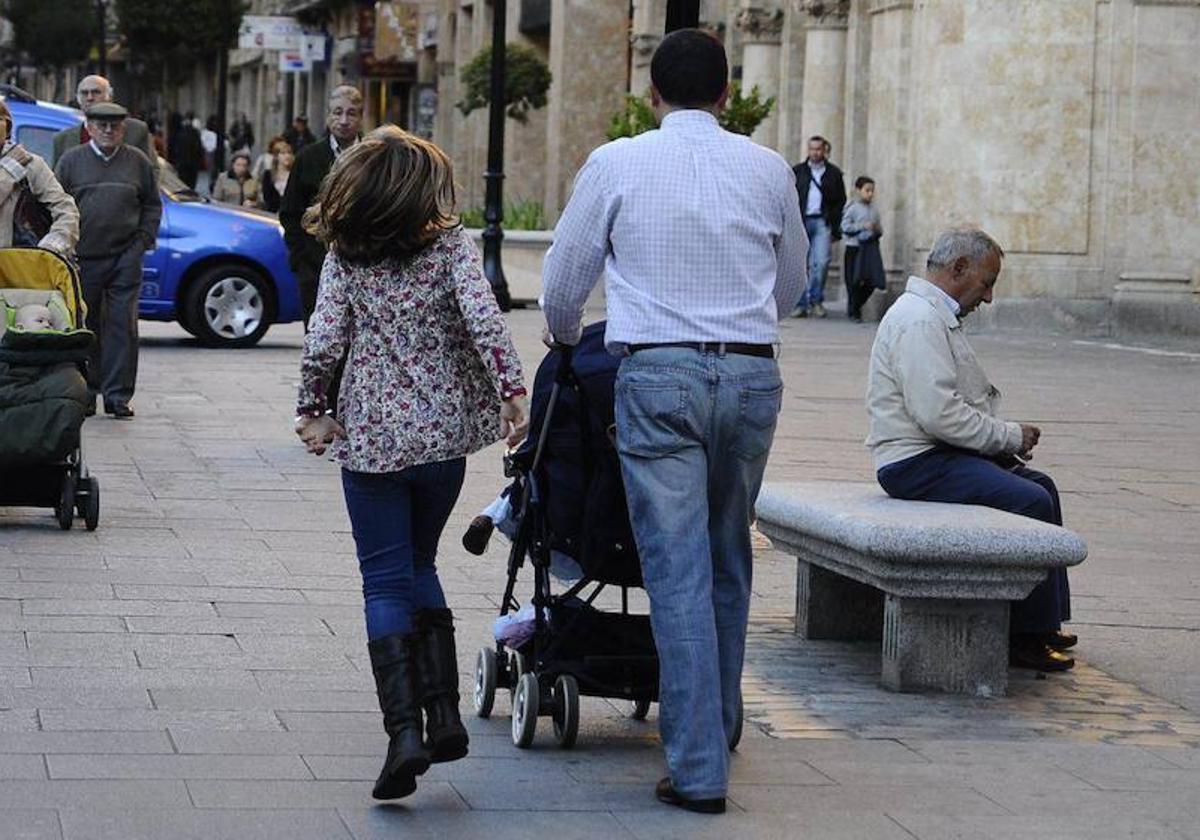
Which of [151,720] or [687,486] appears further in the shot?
[151,720]

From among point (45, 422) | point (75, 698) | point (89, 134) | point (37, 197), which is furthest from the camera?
point (89, 134)

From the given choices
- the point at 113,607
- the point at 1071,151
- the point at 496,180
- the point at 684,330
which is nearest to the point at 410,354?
the point at 684,330

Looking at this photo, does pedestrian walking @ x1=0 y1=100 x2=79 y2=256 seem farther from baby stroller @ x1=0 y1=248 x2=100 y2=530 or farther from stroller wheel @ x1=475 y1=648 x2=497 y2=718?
stroller wheel @ x1=475 y1=648 x2=497 y2=718

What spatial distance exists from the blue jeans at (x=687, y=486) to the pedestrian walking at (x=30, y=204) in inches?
232

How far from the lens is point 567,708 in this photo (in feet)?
22.2

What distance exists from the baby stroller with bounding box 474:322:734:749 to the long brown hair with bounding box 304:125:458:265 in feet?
1.89

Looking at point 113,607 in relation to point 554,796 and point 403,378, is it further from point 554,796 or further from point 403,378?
point 554,796

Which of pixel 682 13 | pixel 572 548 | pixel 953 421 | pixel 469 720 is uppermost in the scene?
pixel 682 13

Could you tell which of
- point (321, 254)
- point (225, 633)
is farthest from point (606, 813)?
point (321, 254)

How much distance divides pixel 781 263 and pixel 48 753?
2129mm

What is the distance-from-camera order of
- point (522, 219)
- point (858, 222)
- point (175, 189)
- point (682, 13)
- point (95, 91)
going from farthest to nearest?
point (522, 219)
point (858, 222)
point (175, 189)
point (95, 91)
point (682, 13)

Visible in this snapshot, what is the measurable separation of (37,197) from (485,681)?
5613mm

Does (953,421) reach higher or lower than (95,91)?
lower

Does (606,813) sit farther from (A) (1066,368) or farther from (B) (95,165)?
(A) (1066,368)
